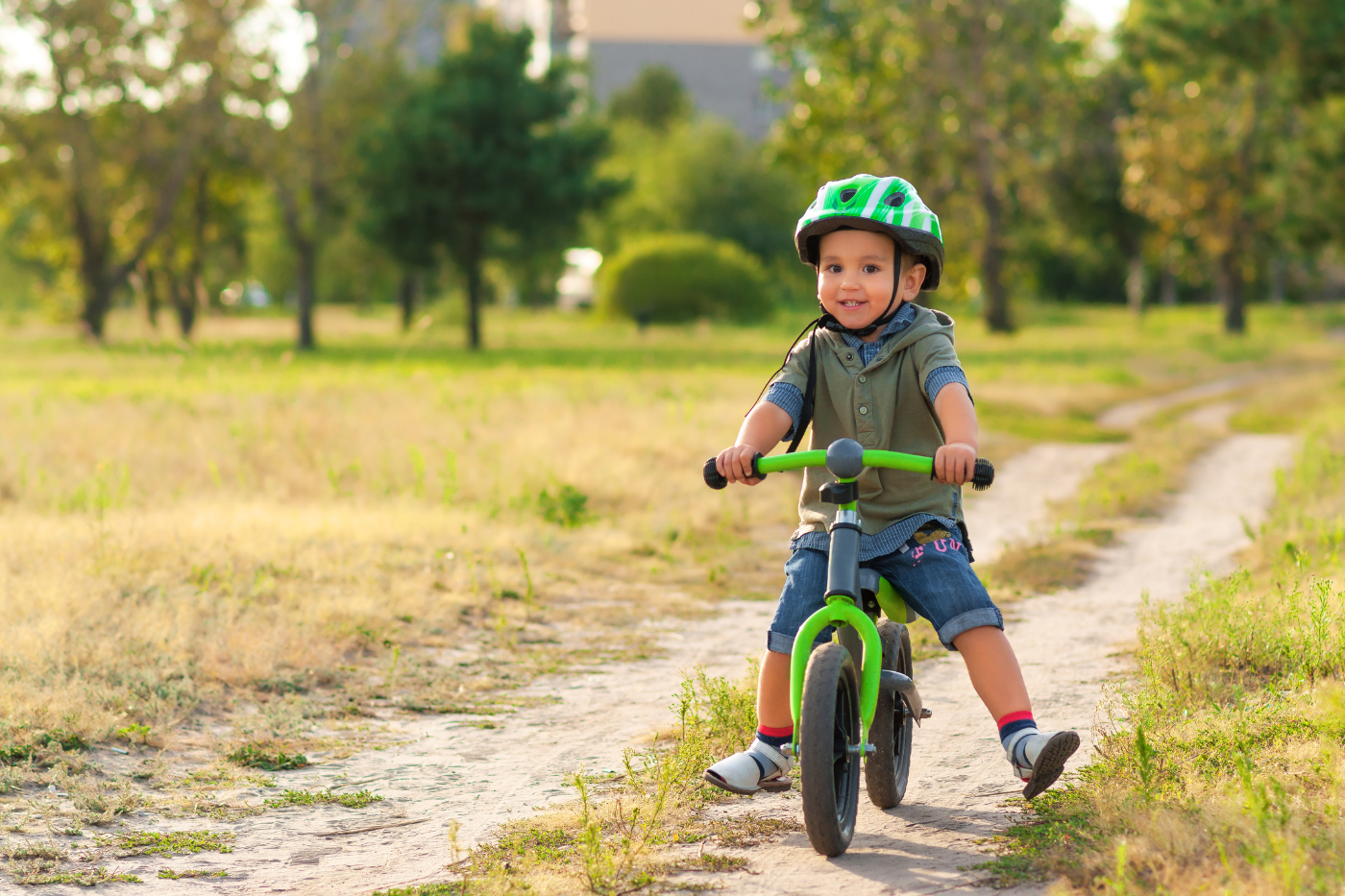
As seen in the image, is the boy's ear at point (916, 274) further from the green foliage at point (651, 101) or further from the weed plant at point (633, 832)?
the green foliage at point (651, 101)

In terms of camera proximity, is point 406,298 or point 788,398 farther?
point 406,298

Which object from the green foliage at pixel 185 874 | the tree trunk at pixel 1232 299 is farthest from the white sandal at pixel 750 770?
the tree trunk at pixel 1232 299

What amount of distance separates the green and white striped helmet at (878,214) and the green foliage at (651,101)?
220ft

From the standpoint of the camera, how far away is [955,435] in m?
3.65

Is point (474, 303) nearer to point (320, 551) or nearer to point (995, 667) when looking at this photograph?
point (320, 551)

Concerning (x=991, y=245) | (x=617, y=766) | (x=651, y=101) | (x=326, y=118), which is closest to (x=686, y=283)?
(x=991, y=245)

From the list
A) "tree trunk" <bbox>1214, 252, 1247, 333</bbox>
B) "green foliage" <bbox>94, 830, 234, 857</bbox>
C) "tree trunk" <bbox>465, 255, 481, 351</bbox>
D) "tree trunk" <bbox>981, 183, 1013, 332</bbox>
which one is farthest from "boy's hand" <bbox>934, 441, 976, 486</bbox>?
"tree trunk" <bbox>1214, 252, 1247, 333</bbox>

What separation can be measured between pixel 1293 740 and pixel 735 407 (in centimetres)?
1093

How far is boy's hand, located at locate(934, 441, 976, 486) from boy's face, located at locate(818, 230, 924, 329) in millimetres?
619

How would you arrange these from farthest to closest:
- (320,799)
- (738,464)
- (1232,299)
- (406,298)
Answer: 1. (406,298)
2. (1232,299)
3. (320,799)
4. (738,464)

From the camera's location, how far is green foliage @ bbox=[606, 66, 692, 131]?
69750 millimetres

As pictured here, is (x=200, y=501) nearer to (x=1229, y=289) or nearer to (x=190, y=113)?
(x=190, y=113)

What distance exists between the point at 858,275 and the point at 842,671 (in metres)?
1.14

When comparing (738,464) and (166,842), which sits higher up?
(738,464)
